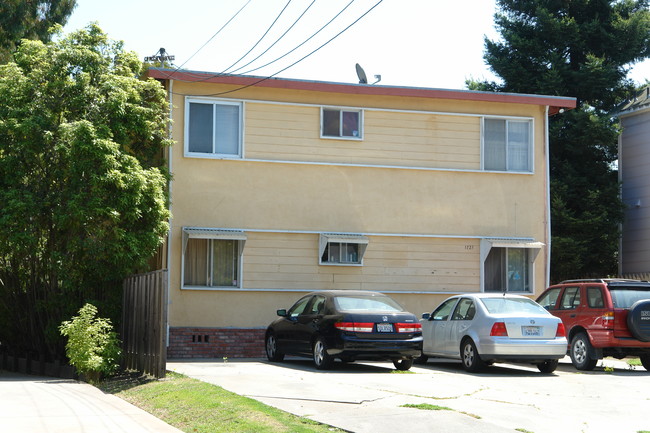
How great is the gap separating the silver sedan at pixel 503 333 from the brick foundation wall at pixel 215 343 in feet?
17.8

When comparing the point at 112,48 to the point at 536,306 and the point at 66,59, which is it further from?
Answer: the point at 536,306

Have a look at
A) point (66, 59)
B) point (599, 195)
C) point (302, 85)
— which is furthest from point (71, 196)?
point (599, 195)

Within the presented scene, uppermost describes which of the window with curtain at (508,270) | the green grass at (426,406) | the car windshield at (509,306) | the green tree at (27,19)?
the green tree at (27,19)

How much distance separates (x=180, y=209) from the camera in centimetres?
2147

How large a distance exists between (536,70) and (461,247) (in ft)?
34.7

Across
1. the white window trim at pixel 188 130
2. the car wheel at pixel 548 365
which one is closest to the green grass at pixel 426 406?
the car wheel at pixel 548 365

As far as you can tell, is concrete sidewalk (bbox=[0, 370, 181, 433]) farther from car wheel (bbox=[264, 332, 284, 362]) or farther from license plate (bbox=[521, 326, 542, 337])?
license plate (bbox=[521, 326, 542, 337])

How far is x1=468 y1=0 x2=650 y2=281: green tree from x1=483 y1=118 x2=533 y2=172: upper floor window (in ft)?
16.3

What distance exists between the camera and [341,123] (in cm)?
2275

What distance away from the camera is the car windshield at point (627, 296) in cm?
1748

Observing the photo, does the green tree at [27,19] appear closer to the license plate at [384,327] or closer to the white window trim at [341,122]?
the white window trim at [341,122]

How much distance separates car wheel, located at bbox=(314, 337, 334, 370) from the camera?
1670cm

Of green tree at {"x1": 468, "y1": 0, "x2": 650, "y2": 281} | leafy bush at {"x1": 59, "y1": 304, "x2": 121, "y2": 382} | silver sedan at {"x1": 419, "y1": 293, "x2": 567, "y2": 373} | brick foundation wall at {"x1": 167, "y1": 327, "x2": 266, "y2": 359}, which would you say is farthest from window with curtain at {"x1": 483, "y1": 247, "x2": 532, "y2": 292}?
leafy bush at {"x1": 59, "y1": 304, "x2": 121, "y2": 382}

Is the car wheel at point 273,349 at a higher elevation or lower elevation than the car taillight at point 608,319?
lower
